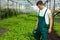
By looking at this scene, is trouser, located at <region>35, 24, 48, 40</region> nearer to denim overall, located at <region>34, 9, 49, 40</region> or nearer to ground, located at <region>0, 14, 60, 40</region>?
denim overall, located at <region>34, 9, 49, 40</region>

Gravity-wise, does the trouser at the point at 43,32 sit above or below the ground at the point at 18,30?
above

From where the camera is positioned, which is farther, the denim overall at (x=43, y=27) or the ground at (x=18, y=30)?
the ground at (x=18, y=30)

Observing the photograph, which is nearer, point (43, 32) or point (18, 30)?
point (43, 32)

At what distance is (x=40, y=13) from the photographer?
22.0ft

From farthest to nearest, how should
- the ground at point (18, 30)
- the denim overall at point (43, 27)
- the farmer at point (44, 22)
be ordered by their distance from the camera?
the ground at point (18, 30) < the denim overall at point (43, 27) < the farmer at point (44, 22)

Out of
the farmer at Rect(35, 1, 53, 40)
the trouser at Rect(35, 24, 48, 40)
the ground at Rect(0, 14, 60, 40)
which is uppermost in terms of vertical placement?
the farmer at Rect(35, 1, 53, 40)

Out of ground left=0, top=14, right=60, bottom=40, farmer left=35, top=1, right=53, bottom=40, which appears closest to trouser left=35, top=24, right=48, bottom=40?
farmer left=35, top=1, right=53, bottom=40

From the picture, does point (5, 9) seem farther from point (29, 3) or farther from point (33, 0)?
point (29, 3)

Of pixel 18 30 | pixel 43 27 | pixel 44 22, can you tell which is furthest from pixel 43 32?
pixel 18 30

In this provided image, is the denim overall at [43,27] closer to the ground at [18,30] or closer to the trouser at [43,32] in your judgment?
the trouser at [43,32]

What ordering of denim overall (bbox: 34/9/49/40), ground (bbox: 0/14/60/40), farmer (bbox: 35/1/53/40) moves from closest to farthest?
1. farmer (bbox: 35/1/53/40)
2. denim overall (bbox: 34/9/49/40)
3. ground (bbox: 0/14/60/40)

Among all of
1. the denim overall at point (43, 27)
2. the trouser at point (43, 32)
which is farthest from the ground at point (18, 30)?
the denim overall at point (43, 27)

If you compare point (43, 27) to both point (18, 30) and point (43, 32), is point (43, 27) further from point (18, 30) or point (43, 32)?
point (18, 30)

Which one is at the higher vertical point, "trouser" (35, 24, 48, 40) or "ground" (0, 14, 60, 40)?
"trouser" (35, 24, 48, 40)
